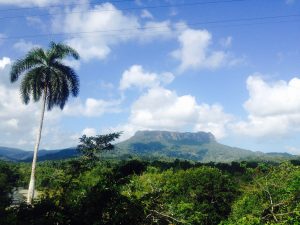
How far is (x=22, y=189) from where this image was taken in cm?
10425

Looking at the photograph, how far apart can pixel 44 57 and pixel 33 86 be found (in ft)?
8.48

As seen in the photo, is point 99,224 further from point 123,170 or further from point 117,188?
point 123,170

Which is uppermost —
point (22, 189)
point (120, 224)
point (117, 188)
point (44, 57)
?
point (44, 57)

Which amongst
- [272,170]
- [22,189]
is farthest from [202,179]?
[22,189]

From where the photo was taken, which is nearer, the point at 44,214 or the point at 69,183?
the point at 44,214

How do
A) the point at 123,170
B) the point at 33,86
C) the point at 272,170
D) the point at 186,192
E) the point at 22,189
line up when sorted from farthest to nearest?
the point at 22,189
the point at 186,192
the point at 33,86
the point at 272,170
the point at 123,170

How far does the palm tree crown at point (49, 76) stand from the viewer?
103 ft

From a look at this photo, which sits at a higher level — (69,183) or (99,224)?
(69,183)

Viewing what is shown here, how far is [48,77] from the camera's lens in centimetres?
3158

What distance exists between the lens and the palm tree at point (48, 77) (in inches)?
1230

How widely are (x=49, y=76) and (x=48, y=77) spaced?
16 centimetres

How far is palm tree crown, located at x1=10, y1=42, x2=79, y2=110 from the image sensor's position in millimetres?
31250

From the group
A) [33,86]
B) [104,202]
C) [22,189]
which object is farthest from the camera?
[22,189]

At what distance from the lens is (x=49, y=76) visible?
3148 cm
